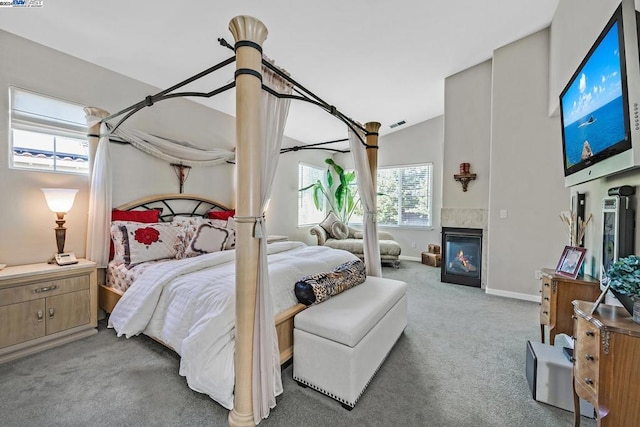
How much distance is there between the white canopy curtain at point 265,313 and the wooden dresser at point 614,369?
1539mm

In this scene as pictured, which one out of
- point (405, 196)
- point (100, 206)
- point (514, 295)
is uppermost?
point (405, 196)

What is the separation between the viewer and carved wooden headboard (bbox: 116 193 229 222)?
127 inches

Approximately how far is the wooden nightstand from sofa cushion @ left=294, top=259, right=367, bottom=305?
2.06 metres

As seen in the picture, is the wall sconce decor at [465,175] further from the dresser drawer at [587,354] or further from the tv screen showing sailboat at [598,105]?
the dresser drawer at [587,354]

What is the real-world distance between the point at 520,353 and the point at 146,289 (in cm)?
322

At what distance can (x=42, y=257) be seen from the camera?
8.39 feet

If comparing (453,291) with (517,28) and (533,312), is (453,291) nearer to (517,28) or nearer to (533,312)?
(533,312)

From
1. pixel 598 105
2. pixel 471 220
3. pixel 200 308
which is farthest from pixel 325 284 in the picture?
pixel 471 220

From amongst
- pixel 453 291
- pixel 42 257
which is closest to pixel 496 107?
pixel 453 291

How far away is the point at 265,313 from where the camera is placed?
1.53 m

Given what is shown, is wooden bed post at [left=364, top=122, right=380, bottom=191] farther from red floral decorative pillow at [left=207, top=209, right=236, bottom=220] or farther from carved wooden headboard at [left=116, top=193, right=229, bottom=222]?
carved wooden headboard at [left=116, top=193, right=229, bottom=222]

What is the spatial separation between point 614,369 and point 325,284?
5.10ft

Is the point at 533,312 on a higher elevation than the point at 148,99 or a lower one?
lower

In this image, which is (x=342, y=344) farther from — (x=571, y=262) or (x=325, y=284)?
(x=571, y=262)
